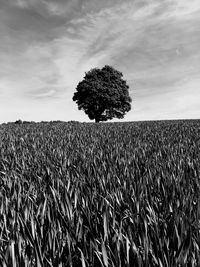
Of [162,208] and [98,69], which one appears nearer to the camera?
[162,208]

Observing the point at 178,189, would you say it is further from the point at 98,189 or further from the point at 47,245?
the point at 47,245

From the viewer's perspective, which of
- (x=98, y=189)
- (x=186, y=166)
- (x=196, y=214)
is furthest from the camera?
(x=186, y=166)

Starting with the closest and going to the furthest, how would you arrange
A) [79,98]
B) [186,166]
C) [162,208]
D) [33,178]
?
1. [162,208]
2. [33,178]
3. [186,166]
4. [79,98]

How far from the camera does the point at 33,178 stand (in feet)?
10.5

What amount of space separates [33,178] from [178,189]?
4.93 ft

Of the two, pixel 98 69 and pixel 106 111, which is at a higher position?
pixel 98 69

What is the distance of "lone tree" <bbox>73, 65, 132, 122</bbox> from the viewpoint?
55.0 metres

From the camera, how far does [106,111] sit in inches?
2286

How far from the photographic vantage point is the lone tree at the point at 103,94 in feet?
180

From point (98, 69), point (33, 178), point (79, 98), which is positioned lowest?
point (33, 178)

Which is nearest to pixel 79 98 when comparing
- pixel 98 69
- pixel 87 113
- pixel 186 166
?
pixel 87 113

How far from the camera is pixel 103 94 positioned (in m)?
55.2

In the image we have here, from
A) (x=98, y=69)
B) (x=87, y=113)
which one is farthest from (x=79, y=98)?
(x=98, y=69)

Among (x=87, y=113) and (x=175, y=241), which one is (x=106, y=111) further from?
(x=175, y=241)
